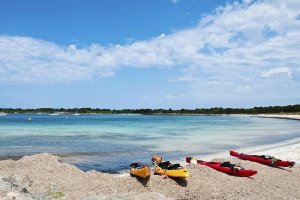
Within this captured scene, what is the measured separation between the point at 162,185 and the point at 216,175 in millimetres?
2564

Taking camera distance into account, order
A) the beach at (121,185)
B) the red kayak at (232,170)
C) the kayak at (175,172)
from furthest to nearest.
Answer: the red kayak at (232,170), the kayak at (175,172), the beach at (121,185)

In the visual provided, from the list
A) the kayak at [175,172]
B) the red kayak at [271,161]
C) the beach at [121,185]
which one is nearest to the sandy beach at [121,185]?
the beach at [121,185]

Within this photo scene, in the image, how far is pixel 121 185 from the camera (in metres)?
13.4

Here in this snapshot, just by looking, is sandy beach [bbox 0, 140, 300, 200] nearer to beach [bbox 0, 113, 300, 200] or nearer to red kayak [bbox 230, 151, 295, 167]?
beach [bbox 0, 113, 300, 200]

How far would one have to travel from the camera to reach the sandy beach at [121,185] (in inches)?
470

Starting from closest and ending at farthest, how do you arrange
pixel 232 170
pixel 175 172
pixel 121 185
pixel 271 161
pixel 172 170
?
1. pixel 121 185
2. pixel 175 172
3. pixel 172 170
4. pixel 232 170
5. pixel 271 161

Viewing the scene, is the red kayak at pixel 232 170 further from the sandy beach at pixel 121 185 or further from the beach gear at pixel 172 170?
the beach gear at pixel 172 170

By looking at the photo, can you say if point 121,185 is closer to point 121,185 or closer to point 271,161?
point 121,185

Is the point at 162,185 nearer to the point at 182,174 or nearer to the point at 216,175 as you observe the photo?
the point at 182,174

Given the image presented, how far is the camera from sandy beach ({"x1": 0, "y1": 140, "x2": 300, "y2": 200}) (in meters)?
11.9

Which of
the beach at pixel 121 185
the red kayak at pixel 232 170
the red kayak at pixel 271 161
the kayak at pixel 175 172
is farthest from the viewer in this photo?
the red kayak at pixel 271 161

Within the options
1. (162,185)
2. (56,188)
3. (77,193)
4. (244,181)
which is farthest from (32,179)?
(244,181)

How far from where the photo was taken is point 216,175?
1523cm

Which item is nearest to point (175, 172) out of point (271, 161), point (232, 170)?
point (232, 170)
